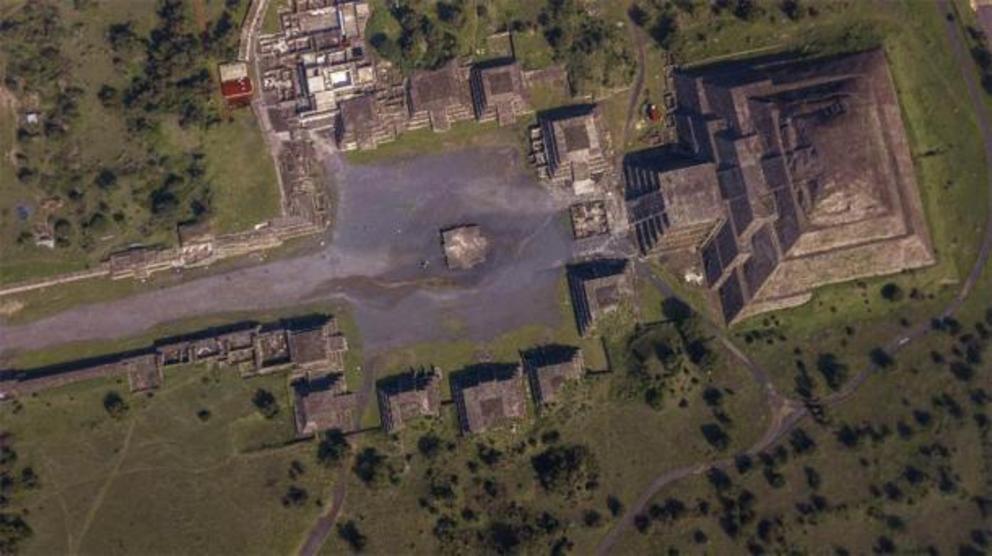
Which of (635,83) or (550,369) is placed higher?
(635,83)

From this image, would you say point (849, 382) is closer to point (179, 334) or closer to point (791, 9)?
point (791, 9)

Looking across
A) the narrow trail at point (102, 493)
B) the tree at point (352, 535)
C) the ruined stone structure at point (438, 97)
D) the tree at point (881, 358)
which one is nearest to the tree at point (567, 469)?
the tree at point (352, 535)

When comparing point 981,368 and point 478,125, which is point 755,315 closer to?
point 981,368

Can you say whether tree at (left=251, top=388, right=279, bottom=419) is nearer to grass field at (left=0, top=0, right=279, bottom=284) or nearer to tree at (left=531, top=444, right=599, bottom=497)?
grass field at (left=0, top=0, right=279, bottom=284)

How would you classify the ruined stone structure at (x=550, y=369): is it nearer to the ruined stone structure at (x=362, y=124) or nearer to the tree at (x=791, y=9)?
the ruined stone structure at (x=362, y=124)

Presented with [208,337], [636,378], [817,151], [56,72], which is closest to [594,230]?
[636,378]

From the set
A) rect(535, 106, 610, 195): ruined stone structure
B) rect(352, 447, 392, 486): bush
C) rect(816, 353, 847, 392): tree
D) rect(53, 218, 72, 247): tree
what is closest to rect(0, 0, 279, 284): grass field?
rect(53, 218, 72, 247): tree

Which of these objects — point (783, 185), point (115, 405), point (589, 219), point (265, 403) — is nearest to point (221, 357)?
point (265, 403)
